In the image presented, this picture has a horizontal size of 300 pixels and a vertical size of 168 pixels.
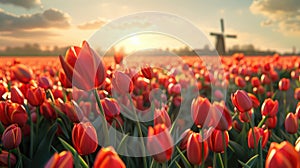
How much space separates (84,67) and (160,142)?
12.5 inches

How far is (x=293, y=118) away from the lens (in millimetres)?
1618

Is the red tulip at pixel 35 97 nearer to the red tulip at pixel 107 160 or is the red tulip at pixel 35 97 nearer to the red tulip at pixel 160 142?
the red tulip at pixel 160 142

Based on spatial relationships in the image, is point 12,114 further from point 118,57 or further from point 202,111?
point 118,57

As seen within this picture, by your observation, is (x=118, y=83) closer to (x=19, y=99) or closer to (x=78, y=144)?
(x=78, y=144)

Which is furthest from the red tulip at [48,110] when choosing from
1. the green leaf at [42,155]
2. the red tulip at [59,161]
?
the red tulip at [59,161]

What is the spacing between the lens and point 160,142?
3.30 feet

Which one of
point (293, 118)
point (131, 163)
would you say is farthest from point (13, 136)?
point (293, 118)

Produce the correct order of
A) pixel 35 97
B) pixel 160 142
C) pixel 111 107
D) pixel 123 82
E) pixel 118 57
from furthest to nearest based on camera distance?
pixel 118 57 → pixel 35 97 → pixel 111 107 → pixel 123 82 → pixel 160 142

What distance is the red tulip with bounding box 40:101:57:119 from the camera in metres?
2.01

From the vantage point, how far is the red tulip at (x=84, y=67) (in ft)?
3.47

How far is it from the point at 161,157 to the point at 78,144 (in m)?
0.27

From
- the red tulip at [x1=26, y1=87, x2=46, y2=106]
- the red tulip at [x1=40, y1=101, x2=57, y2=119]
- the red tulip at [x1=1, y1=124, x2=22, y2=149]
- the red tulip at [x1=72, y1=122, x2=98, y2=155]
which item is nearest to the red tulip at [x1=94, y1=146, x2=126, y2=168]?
the red tulip at [x1=72, y1=122, x2=98, y2=155]

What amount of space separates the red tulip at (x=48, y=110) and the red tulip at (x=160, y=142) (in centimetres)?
114

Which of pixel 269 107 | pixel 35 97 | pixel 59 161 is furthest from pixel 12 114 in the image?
pixel 269 107
